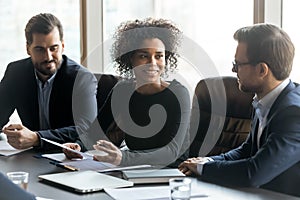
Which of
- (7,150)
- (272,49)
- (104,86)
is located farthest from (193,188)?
(104,86)

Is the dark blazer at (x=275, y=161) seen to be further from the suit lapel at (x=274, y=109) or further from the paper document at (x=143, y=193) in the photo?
the paper document at (x=143, y=193)

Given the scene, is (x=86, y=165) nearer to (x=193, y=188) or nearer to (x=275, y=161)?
(x=193, y=188)

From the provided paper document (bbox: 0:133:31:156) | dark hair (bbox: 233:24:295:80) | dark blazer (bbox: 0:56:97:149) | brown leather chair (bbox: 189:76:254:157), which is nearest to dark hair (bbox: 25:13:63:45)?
dark blazer (bbox: 0:56:97:149)

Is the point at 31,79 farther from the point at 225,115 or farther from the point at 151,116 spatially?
the point at 225,115

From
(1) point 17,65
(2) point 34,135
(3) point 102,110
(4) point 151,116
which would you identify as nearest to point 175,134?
(4) point 151,116

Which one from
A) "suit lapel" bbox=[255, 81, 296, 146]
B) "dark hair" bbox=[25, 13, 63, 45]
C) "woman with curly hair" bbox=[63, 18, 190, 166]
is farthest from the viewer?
"dark hair" bbox=[25, 13, 63, 45]

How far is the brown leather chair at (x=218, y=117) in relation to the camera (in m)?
2.74

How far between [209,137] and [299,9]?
0.98 m

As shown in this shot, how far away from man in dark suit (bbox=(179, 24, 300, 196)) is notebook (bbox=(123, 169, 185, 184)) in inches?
4.5

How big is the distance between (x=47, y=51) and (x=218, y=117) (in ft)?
3.56

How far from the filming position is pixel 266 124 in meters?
2.20

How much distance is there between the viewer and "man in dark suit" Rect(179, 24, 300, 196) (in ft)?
6.74

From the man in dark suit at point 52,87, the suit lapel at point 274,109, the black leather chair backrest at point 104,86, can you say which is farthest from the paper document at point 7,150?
the suit lapel at point 274,109

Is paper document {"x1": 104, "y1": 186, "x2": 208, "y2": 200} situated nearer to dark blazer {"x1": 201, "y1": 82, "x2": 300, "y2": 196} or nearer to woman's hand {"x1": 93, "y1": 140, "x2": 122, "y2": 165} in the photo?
dark blazer {"x1": 201, "y1": 82, "x2": 300, "y2": 196}
